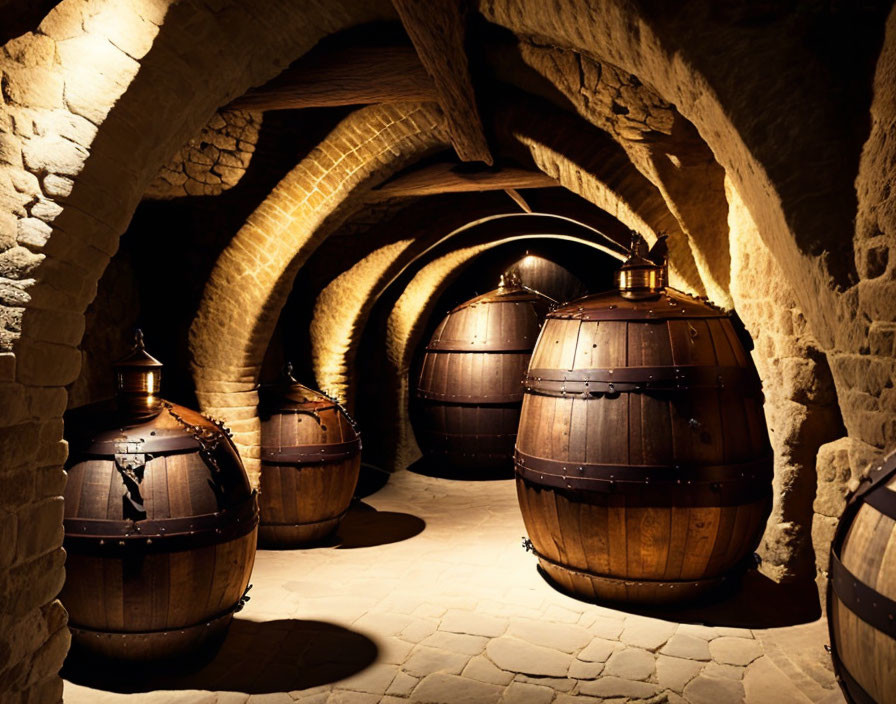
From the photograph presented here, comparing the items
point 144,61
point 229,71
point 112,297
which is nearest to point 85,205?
point 144,61

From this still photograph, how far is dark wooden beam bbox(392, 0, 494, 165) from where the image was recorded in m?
3.58

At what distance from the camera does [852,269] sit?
7.92 feet

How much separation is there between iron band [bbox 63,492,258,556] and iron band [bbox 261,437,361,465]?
1990 mm

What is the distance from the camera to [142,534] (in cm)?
344

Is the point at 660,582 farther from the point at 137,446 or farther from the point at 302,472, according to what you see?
the point at 137,446

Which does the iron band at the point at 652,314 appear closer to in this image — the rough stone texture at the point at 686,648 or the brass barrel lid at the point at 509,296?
the rough stone texture at the point at 686,648

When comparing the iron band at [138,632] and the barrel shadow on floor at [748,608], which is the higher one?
the iron band at [138,632]

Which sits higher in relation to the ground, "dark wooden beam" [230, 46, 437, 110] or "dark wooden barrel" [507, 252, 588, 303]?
"dark wooden beam" [230, 46, 437, 110]

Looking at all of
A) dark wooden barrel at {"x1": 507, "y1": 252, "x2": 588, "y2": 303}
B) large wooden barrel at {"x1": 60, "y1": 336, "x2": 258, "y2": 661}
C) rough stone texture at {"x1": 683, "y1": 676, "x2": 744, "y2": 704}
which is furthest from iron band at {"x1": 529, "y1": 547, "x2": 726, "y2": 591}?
dark wooden barrel at {"x1": 507, "y1": 252, "x2": 588, "y2": 303}

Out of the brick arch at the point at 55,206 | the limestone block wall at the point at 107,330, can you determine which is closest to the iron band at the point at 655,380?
Answer: the brick arch at the point at 55,206

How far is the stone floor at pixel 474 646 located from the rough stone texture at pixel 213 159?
285 cm

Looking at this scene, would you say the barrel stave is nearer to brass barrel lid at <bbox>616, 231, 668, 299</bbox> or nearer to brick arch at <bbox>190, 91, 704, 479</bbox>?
brass barrel lid at <bbox>616, 231, 668, 299</bbox>

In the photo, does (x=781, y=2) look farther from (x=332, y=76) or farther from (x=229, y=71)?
(x=332, y=76)

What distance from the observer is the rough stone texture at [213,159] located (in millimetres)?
5238
